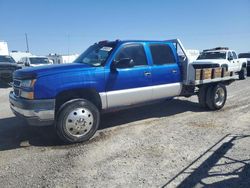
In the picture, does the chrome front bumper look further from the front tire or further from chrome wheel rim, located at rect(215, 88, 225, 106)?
chrome wheel rim, located at rect(215, 88, 225, 106)

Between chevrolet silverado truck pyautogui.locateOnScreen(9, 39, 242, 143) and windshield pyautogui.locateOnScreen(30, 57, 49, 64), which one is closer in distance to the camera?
chevrolet silverado truck pyautogui.locateOnScreen(9, 39, 242, 143)

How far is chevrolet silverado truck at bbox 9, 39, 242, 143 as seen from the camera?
15.8 ft

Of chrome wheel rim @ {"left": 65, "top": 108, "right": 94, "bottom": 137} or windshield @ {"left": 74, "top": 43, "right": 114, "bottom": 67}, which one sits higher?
windshield @ {"left": 74, "top": 43, "right": 114, "bottom": 67}

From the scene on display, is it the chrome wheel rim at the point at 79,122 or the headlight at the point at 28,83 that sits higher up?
the headlight at the point at 28,83

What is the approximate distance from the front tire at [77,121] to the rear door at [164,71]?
1.75 m

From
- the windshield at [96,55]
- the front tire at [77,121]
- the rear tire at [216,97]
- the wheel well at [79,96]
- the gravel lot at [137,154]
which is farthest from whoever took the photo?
the rear tire at [216,97]

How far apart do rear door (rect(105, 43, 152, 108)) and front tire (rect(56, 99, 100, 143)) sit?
53cm

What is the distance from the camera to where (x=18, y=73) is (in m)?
5.26

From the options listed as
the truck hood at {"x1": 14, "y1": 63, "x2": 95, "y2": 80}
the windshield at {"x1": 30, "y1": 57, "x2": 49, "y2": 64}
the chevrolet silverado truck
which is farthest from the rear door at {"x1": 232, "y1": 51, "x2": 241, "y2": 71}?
the truck hood at {"x1": 14, "y1": 63, "x2": 95, "y2": 80}

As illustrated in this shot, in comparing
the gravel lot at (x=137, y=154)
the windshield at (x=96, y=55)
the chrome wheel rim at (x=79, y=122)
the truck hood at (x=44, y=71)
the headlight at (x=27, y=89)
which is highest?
the windshield at (x=96, y=55)

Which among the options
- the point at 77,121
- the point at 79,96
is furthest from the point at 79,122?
the point at 79,96

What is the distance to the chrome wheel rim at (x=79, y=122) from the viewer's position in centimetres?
502

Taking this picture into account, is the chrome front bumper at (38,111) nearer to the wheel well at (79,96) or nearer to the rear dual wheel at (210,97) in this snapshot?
the wheel well at (79,96)

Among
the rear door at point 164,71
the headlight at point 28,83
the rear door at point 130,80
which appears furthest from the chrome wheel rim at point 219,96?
the headlight at point 28,83
